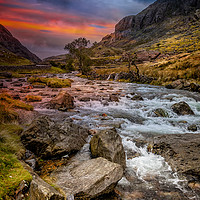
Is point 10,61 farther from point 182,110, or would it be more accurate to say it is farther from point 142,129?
point 182,110

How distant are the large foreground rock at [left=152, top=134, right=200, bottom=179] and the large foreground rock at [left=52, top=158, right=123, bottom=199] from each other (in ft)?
11.5

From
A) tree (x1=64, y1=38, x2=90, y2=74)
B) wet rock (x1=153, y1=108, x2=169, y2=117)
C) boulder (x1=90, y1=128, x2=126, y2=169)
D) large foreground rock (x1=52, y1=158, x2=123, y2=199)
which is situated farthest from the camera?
tree (x1=64, y1=38, x2=90, y2=74)

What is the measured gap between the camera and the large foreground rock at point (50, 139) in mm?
7383

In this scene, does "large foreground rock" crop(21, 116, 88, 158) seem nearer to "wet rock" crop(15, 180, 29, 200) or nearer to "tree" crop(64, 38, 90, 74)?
"wet rock" crop(15, 180, 29, 200)

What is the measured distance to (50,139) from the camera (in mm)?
7902

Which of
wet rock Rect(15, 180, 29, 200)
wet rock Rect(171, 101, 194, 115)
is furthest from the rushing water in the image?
wet rock Rect(15, 180, 29, 200)

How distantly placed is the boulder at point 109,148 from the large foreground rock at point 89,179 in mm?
970

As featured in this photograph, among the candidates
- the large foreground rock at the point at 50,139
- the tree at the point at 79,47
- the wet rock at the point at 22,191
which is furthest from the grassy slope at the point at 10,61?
the wet rock at the point at 22,191

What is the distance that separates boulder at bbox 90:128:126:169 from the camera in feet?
22.6

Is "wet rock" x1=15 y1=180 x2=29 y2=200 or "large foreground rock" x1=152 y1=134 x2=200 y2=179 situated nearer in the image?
"wet rock" x1=15 y1=180 x2=29 y2=200

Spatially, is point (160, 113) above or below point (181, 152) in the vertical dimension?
below

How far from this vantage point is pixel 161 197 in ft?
17.4

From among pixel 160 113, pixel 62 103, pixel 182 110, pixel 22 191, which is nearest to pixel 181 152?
pixel 22 191

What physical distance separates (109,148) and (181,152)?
3.94 m
